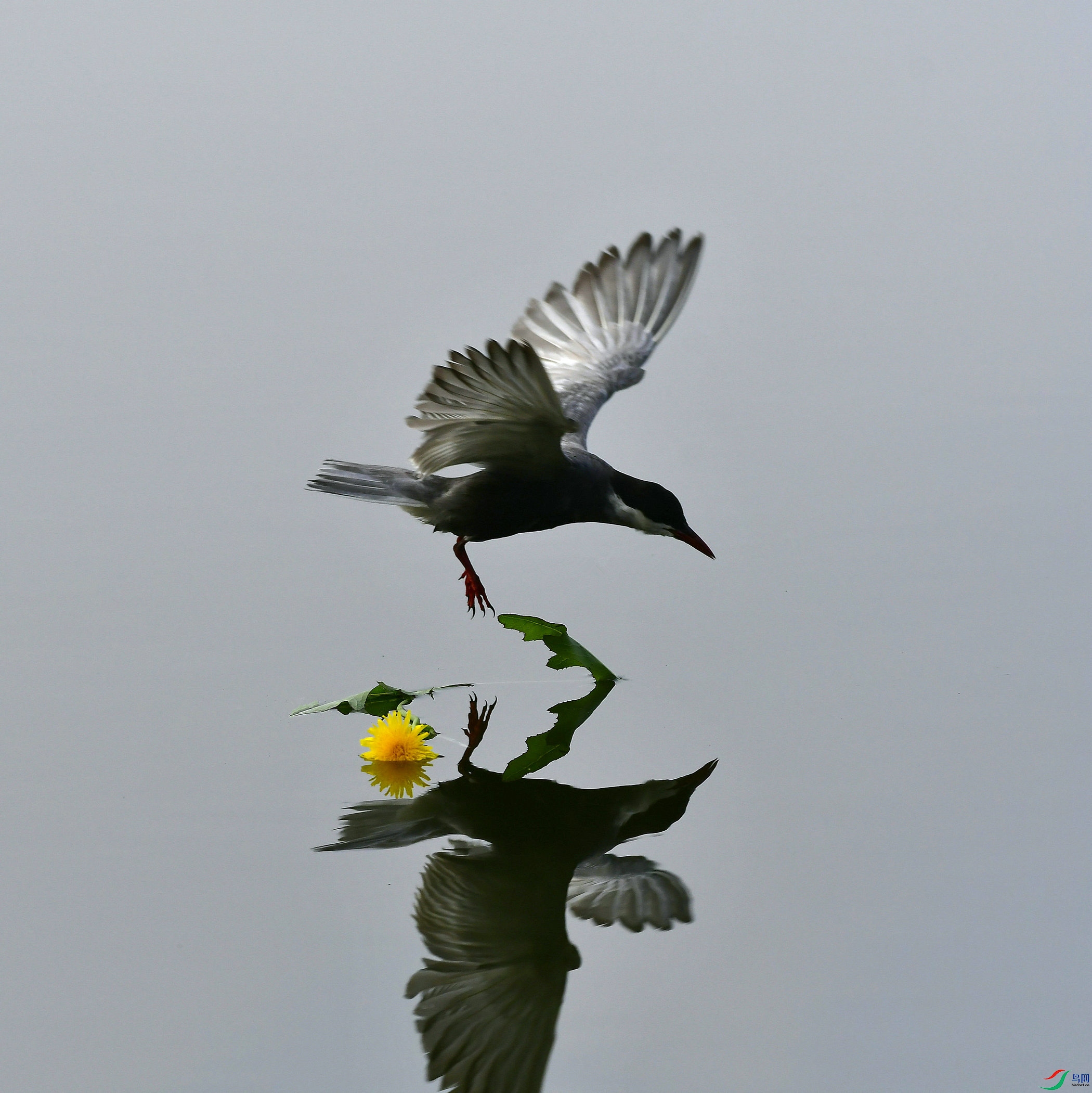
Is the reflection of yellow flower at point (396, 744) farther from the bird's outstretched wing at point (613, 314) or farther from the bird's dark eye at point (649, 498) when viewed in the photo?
the bird's outstretched wing at point (613, 314)

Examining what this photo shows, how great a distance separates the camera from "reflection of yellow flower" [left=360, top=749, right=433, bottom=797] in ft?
11.2

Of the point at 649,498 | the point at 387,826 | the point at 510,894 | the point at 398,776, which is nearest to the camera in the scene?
the point at 510,894

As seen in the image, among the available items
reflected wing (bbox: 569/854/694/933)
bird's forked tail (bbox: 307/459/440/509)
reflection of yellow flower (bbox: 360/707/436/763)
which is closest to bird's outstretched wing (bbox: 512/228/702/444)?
bird's forked tail (bbox: 307/459/440/509)

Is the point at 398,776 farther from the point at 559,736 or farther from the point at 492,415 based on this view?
the point at 492,415

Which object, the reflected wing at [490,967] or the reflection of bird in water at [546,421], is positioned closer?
the reflected wing at [490,967]

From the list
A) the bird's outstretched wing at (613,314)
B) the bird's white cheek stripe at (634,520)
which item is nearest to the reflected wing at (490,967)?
the bird's white cheek stripe at (634,520)

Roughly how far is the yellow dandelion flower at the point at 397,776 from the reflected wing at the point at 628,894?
75cm

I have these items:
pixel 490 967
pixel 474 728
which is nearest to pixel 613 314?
pixel 474 728

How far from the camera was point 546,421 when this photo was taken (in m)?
3.88

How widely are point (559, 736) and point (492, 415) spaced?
43.1 inches

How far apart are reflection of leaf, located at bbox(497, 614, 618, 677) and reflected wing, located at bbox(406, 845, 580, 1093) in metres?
1.17

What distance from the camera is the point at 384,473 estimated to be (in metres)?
4.34

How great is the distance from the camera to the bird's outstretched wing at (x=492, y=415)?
11.7 ft

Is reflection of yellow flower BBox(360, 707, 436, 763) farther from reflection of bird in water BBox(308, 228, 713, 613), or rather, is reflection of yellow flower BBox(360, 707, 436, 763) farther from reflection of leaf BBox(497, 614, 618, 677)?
reflection of bird in water BBox(308, 228, 713, 613)
